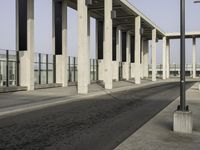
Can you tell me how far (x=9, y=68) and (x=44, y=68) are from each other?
24.2 feet

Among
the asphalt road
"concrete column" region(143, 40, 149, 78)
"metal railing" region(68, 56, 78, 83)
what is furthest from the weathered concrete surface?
"concrete column" region(143, 40, 149, 78)

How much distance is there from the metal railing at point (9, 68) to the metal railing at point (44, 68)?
398 centimetres

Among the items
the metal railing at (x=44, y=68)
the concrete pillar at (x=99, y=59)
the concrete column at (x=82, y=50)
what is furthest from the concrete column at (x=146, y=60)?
the concrete column at (x=82, y=50)

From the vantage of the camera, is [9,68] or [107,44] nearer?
[9,68]

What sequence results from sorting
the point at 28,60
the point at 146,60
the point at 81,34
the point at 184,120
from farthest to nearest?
the point at 146,60
the point at 28,60
the point at 81,34
the point at 184,120

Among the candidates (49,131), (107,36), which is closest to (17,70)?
(107,36)

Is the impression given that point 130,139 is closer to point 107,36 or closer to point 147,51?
point 107,36

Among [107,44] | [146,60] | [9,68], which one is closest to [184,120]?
[9,68]

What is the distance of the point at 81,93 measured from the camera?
2930 cm

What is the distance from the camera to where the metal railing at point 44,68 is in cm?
3662

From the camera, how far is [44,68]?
38.2m

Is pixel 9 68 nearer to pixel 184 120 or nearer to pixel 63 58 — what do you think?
pixel 63 58

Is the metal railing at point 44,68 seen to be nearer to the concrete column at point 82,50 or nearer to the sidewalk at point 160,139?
the concrete column at point 82,50

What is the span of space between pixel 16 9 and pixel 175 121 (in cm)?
2593
